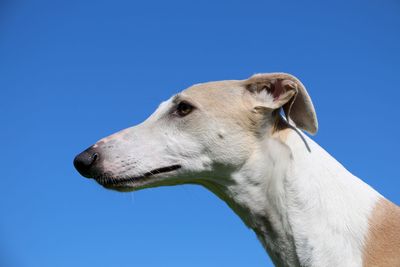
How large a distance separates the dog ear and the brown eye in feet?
2.81

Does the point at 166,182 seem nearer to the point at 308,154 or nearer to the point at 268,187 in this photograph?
the point at 268,187

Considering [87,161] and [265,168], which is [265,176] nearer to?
[265,168]

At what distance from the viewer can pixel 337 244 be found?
504 cm

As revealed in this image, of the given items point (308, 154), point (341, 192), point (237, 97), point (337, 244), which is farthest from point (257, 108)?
point (337, 244)

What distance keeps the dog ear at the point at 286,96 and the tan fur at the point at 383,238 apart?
4.03 ft

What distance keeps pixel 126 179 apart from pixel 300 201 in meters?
2.06

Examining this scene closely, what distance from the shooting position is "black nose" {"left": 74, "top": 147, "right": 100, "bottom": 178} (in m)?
5.59

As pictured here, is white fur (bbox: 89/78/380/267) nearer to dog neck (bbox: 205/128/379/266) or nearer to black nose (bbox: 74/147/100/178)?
dog neck (bbox: 205/128/379/266)

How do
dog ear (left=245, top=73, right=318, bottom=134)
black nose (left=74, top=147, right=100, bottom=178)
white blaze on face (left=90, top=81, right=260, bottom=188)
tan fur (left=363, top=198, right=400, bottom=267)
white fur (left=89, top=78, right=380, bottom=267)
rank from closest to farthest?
tan fur (left=363, top=198, right=400, bottom=267)
white fur (left=89, top=78, right=380, bottom=267)
black nose (left=74, top=147, right=100, bottom=178)
white blaze on face (left=90, top=81, right=260, bottom=188)
dog ear (left=245, top=73, right=318, bottom=134)

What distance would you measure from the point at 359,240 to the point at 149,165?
2.54 metres

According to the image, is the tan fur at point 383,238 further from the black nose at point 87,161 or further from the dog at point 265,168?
the black nose at point 87,161

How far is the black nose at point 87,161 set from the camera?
559 cm

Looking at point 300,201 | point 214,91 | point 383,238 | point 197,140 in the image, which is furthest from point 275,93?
point 383,238

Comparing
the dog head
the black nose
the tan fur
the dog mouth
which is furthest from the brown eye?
the tan fur
